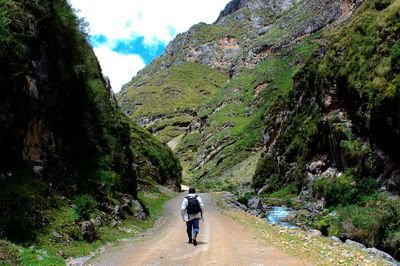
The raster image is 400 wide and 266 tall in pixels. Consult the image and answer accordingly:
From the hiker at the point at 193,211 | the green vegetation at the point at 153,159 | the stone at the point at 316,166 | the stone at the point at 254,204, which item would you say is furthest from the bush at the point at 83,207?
the green vegetation at the point at 153,159

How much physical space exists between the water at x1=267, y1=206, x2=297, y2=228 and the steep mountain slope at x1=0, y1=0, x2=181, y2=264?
29.3 feet

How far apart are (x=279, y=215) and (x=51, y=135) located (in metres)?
17.6

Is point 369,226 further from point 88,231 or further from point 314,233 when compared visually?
point 88,231

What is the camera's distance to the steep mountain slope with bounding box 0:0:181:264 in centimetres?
1552

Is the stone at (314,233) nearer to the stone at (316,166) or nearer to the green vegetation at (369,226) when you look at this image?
the green vegetation at (369,226)

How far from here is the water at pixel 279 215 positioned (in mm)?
26673

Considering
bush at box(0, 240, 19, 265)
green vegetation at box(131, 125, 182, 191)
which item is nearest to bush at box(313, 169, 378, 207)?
bush at box(0, 240, 19, 265)

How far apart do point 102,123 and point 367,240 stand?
17828 mm

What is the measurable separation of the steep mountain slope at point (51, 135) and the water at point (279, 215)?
8.92 m

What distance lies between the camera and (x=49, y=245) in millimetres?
14227

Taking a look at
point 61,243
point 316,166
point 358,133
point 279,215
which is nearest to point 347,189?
point 358,133

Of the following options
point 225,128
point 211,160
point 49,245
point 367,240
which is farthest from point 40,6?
point 225,128

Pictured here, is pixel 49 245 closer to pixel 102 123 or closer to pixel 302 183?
pixel 102 123

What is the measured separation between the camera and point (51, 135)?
20.2m
